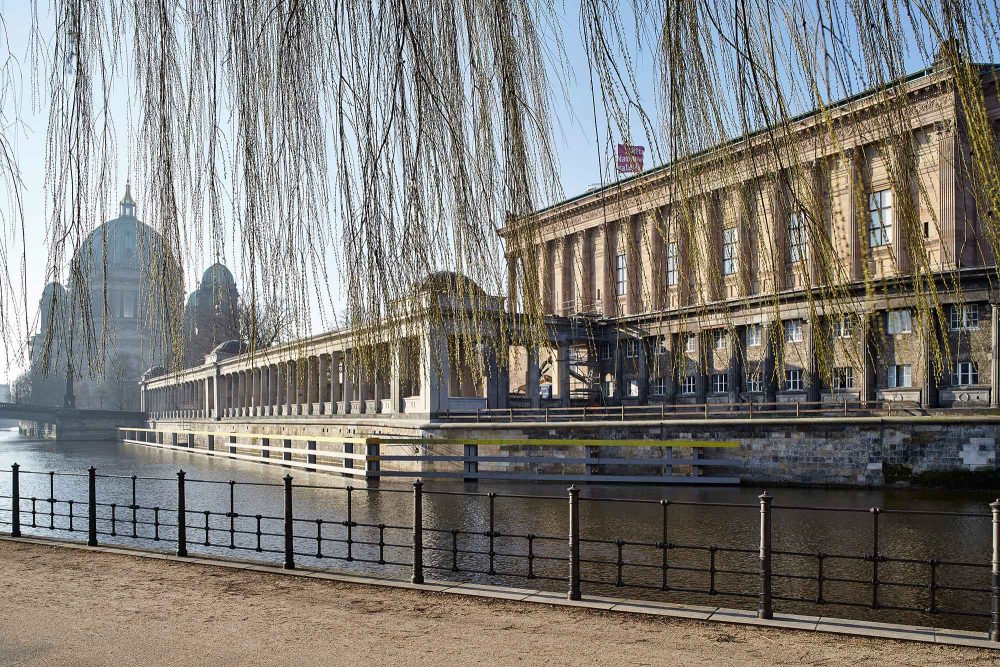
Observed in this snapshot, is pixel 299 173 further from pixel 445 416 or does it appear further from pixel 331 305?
pixel 445 416

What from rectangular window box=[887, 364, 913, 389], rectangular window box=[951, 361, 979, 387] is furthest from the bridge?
rectangular window box=[951, 361, 979, 387]

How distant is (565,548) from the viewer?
18.3 meters

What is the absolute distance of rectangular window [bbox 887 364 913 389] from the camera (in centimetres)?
3803

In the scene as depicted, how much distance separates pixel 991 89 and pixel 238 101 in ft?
7.94

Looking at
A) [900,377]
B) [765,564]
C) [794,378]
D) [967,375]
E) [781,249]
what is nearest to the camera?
[781,249]

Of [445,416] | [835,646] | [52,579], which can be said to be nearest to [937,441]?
[445,416]

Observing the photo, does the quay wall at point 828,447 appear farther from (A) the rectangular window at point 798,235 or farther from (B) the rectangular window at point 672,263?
(A) the rectangular window at point 798,235

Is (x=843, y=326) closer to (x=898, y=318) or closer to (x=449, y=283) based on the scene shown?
(x=449, y=283)

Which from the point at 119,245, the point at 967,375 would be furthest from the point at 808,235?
the point at 967,375

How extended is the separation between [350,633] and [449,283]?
20.4 feet

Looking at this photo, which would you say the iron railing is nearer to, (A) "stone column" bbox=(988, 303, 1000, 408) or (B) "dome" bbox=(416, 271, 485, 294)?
(A) "stone column" bbox=(988, 303, 1000, 408)

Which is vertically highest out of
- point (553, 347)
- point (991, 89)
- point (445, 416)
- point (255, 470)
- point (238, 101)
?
point (238, 101)

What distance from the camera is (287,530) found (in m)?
11.9

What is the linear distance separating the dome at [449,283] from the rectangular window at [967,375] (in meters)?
37.8
